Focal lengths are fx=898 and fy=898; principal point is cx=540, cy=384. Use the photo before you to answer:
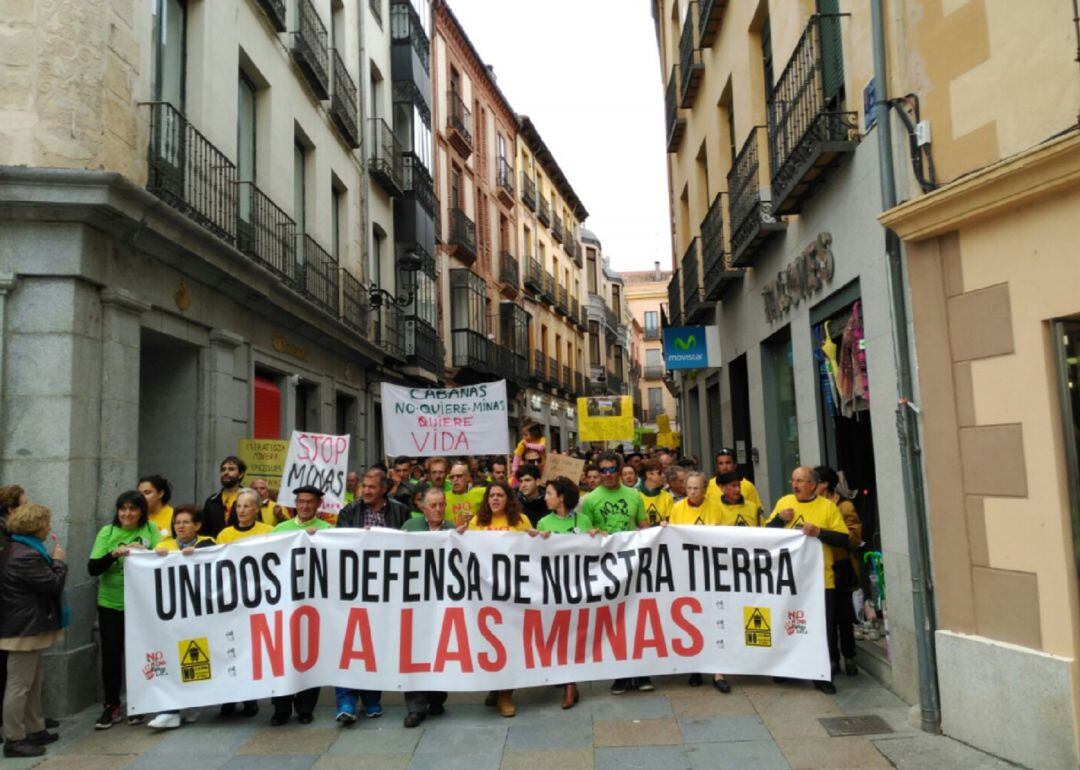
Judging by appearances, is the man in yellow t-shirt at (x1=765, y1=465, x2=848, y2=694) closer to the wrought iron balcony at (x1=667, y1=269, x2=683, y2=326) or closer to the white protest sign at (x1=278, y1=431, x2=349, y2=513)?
the white protest sign at (x1=278, y1=431, x2=349, y2=513)

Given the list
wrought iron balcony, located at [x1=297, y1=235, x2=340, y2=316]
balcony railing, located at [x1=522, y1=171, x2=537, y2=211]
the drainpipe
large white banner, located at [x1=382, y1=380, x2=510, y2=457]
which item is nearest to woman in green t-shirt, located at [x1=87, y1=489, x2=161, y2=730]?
large white banner, located at [x1=382, y1=380, x2=510, y2=457]

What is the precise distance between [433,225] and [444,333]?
3.59 m

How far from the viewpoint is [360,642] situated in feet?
20.9

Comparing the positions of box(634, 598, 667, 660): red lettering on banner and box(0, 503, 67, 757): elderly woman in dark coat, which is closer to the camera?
box(0, 503, 67, 757): elderly woman in dark coat

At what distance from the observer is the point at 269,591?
6.38 metres

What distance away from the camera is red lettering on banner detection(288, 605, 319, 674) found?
6.30m

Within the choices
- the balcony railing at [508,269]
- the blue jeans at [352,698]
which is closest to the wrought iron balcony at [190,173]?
the blue jeans at [352,698]

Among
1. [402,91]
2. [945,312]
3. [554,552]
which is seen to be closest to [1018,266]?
[945,312]

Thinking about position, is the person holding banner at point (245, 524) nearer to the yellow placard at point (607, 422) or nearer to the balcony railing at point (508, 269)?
the yellow placard at point (607, 422)

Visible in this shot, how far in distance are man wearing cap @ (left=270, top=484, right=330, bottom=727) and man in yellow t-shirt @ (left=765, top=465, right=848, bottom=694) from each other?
354cm

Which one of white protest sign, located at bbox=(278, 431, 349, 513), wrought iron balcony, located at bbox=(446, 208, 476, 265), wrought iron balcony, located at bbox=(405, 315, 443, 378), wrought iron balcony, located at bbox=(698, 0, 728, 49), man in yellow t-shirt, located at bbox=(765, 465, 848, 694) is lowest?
man in yellow t-shirt, located at bbox=(765, 465, 848, 694)

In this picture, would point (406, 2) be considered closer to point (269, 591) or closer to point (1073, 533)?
point (269, 591)

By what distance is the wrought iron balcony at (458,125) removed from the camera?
26.1 meters

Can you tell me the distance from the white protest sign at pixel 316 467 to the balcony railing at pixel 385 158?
10343 mm
